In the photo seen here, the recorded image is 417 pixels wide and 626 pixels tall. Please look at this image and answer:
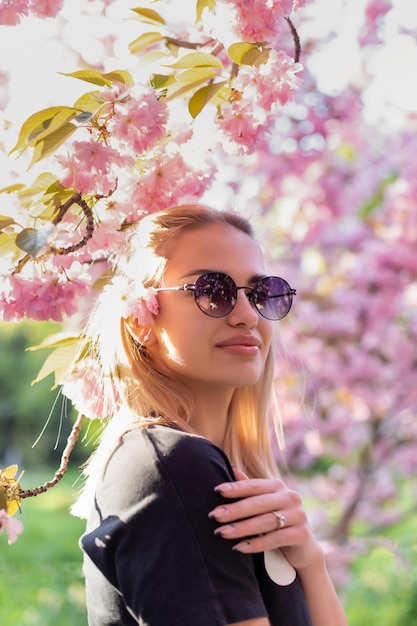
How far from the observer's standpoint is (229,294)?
159cm

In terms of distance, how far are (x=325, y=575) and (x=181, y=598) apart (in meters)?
0.41

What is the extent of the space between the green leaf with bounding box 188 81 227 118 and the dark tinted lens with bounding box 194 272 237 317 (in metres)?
0.38

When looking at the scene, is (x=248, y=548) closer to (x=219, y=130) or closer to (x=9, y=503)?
(x=9, y=503)

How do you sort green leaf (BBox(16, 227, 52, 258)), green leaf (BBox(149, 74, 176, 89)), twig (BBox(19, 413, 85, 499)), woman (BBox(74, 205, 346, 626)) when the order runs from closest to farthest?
woman (BBox(74, 205, 346, 626)) < green leaf (BBox(16, 227, 52, 258)) < twig (BBox(19, 413, 85, 499)) < green leaf (BBox(149, 74, 176, 89))

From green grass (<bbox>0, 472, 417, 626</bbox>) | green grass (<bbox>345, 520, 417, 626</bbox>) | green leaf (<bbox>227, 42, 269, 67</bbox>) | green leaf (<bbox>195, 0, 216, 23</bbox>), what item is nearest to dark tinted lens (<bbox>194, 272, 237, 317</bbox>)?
green leaf (<bbox>227, 42, 269, 67</bbox>)

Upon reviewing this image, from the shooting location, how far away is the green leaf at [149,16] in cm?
176

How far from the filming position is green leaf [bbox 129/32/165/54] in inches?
70.8

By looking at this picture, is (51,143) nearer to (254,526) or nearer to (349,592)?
(254,526)

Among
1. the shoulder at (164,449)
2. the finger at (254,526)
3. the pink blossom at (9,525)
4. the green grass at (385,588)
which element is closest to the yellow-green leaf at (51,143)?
the shoulder at (164,449)

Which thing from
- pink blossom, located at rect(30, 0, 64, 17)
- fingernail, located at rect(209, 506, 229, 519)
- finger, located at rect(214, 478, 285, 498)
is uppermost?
pink blossom, located at rect(30, 0, 64, 17)

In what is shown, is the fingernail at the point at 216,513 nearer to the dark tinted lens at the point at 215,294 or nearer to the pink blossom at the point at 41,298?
the dark tinted lens at the point at 215,294

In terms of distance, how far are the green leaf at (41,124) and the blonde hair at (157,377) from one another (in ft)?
1.05

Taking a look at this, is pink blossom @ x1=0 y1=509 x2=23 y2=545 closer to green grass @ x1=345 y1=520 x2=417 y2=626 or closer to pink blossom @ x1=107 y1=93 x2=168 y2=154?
pink blossom @ x1=107 y1=93 x2=168 y2=154

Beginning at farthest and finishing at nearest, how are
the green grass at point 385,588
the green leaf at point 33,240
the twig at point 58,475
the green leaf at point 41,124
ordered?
the green grass at point 385,588 < the twig at point 58,475 < the green leaf at point 41,124 < the green leaf at point 33,240
